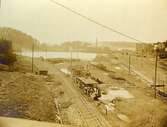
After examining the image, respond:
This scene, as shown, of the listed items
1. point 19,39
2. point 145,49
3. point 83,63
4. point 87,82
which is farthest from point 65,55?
point 145,49

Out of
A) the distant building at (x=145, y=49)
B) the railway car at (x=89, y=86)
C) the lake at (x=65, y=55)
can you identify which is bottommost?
the railway car at (x=89, y=86)

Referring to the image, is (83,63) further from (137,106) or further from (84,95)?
(137,106)

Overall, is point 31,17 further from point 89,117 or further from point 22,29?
point 89,117

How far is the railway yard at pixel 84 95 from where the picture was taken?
221cm

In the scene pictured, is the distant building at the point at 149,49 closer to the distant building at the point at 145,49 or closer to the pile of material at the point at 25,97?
the distant building at the point at 145,49

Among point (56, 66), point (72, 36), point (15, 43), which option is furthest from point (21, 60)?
point (72, 36)

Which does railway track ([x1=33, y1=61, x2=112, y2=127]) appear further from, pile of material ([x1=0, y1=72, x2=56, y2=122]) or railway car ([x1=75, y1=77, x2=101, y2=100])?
pile of material ([x1=0, y1=72, x2=56, y2=122])

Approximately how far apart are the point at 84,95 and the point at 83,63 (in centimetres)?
26

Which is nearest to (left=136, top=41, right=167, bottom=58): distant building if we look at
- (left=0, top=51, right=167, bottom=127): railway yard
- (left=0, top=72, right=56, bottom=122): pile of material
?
(left=0, top=51, right=167, bottom=127): railway yard

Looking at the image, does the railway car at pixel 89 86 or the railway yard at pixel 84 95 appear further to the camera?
the railway car at pixel 89 86

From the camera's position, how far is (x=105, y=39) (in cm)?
240

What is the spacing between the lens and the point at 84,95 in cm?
237

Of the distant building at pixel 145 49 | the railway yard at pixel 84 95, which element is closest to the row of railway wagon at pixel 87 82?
the railway yard at pixel 84 95

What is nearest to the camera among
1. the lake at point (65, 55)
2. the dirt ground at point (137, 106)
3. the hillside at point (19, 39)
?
the dirt ground at point (137, 106)
